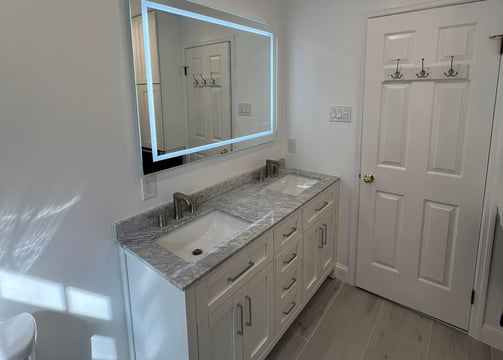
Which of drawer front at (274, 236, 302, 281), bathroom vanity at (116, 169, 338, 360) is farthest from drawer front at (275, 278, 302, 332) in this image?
drawer front at (274, 236, 302, 281)

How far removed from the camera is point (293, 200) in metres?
1.99

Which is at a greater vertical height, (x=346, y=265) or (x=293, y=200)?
(x=293, y=200)

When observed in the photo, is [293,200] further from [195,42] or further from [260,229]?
[195,42]

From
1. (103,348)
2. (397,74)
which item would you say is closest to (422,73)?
(397,74)

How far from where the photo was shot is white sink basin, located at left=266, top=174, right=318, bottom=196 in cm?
246

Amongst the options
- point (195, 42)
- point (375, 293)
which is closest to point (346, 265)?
point (375, 293)

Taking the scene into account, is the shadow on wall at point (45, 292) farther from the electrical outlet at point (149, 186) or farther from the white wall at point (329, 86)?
the white wall at point (329, 86)

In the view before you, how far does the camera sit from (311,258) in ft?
7.17

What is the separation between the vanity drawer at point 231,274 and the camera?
1293 mm

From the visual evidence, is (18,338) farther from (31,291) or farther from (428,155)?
(428,155)

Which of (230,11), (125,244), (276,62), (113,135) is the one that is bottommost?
(125,244)

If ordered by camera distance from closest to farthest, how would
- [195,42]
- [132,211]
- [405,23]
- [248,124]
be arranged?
1. [132,211]
2. [195,42]
3. [405,23]
4. [248,124]

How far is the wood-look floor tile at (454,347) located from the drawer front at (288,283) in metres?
0.88

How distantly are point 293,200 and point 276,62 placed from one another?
115cm
